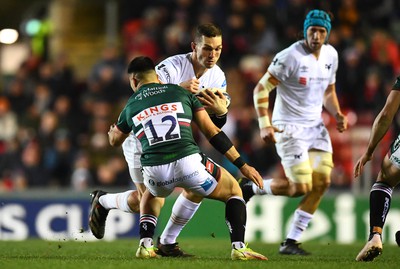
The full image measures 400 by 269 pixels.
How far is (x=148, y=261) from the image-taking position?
943 cm

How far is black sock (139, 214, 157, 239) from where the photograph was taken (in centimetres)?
993

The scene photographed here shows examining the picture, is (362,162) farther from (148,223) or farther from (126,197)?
(126,197)

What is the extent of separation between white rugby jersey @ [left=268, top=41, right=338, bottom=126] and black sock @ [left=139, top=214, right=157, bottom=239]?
2.48 metres

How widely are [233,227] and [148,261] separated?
2.74 feet

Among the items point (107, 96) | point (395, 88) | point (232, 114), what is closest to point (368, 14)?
point (232, 114)

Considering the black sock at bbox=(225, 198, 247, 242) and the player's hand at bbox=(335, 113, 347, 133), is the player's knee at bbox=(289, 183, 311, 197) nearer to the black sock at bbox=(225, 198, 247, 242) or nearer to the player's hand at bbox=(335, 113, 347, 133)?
the player's hand at bbox=(335, 113, 347, 133)

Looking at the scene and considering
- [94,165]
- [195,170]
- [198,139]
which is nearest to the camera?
[195,170]

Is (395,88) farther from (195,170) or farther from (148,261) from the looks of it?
(148,261)

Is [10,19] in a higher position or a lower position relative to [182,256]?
higher

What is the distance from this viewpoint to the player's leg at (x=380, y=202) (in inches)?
381

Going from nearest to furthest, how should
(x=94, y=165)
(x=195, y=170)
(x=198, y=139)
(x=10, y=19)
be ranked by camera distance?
(x=195, y=170), (x=198, y=139), (x=94, y=165), (x=10, y=19)

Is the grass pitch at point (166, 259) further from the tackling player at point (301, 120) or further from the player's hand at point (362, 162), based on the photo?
the player's hand at point (362, 162)

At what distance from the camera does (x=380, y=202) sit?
9852 mm

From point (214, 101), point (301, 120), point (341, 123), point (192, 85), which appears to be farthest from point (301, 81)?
point (192, 85)
